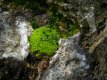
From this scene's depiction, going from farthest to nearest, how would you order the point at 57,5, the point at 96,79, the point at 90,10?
the point at 57,5 → the point at 90,10 → the point at 96,79

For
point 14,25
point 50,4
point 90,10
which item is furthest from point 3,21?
point 90,10

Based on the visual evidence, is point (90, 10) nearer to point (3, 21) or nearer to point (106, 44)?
point (106, 44)

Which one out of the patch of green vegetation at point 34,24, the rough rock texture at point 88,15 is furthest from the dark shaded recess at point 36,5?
the rough rock texture at point 88,15

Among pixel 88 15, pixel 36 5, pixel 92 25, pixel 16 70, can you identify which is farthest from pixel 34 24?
pixel 92 25

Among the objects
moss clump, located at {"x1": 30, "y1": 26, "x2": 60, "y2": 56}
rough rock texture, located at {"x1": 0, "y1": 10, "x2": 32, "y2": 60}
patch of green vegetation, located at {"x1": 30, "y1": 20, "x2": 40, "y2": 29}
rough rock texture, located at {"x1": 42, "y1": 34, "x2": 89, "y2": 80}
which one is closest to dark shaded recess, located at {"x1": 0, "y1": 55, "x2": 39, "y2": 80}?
rough rock texture, located at {"x1": 0, "y1": 10, "x2": 32, "y2": 60}

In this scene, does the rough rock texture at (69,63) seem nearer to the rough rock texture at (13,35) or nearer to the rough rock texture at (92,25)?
the rough rock texture at (92,25)

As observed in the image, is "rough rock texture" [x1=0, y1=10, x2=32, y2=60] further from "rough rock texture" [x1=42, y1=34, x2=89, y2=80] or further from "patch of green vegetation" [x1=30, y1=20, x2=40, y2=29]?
"rough rock texture" [x1=42, y1=34, x2=89, y2=80]
